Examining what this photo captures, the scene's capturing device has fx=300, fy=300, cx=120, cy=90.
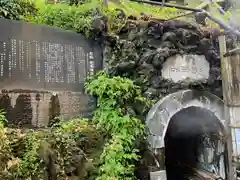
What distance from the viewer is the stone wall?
18.3 feet

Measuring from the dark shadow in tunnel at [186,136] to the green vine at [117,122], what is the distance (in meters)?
2.13

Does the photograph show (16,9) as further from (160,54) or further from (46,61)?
(160,54)

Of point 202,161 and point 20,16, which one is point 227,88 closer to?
point 202,161

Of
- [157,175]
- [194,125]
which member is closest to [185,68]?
[194,125]

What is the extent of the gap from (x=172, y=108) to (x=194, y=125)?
6.74 feet

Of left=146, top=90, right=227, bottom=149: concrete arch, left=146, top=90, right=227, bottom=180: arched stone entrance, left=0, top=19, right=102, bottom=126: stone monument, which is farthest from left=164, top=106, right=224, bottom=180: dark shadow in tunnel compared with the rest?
left=0, top=19, right=102, bottom=126: stone monument

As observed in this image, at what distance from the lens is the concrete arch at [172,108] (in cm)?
695

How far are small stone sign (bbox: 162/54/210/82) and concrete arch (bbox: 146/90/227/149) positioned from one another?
16.6 inches

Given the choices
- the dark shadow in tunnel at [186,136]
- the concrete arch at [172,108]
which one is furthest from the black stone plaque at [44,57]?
the dark shadow in tunnel at [186,136]

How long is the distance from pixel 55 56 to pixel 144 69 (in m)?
2.12

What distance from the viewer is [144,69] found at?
23.4 ft

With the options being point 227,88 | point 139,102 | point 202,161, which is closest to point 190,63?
point 227,88

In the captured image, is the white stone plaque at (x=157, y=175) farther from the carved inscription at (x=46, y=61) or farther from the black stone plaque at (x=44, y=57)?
the carved inscription at (x=46, y=61)

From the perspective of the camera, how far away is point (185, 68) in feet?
25.0
